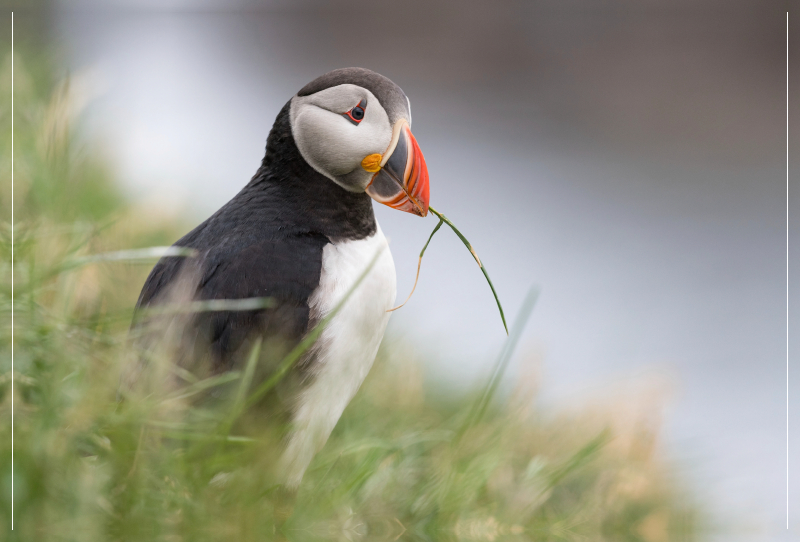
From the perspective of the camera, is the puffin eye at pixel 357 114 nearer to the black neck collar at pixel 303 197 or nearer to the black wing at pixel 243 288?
the black neck collar at pixel 303 197

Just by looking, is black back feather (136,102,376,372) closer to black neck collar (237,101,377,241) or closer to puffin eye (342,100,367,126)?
black neck collar (237,101,377,241)

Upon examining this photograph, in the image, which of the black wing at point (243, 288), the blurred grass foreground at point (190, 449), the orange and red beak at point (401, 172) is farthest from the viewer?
the orange and red beak at point (401, 172)

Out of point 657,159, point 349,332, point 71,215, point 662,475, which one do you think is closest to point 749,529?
point 662,475

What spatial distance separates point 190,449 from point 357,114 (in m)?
0.84

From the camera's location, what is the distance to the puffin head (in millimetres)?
1565

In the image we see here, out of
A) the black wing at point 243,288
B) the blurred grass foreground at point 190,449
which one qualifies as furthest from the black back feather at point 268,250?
the blurred grass foreground at point 190,449

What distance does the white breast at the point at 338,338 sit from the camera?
149 centimetres

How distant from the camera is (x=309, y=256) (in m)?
1.52

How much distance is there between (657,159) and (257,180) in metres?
6.61

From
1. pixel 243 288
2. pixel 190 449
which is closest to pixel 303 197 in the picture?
pixel 243 288

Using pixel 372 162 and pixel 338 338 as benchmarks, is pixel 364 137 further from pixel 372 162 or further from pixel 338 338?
pixel 338 338

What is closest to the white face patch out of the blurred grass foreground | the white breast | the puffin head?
the puffin head

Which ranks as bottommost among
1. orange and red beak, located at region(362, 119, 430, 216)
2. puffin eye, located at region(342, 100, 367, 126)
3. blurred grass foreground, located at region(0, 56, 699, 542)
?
blurred grass foreground, located at region(0, 56, 699, 542)

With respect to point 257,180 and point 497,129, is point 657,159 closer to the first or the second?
point 497,129
